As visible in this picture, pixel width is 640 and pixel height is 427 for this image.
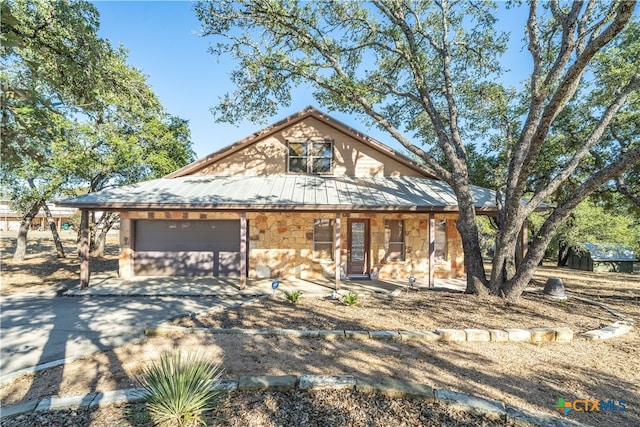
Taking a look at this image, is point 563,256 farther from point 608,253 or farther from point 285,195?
point 285,195

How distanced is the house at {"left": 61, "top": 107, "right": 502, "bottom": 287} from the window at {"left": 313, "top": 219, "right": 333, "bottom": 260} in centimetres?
4

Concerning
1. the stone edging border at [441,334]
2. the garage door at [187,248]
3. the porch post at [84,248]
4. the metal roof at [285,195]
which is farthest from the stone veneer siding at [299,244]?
the stone edging border at [441,334]

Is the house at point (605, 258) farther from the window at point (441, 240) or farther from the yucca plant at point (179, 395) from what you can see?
the yucca plant at point (179, 395)

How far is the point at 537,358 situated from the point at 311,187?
706cm

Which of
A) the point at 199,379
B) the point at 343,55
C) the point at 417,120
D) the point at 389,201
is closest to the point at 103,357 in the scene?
the point at 199,379

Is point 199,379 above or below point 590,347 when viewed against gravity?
above

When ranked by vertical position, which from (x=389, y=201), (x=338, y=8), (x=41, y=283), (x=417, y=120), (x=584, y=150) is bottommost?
(x=41, y=283)

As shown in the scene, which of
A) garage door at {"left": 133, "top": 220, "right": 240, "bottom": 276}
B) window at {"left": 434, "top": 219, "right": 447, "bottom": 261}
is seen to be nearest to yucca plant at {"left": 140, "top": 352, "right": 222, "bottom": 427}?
garage door at {"left": 133, "top": 220, "right": 240, "bottom": 276}

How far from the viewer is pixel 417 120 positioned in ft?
42.4

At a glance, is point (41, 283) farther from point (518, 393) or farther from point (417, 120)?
point (417, 120)

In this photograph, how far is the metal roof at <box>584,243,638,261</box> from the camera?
740 inches

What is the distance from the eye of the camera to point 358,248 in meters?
10.6

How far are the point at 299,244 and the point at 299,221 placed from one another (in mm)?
813

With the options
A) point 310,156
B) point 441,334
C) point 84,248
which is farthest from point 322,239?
point 84,248
